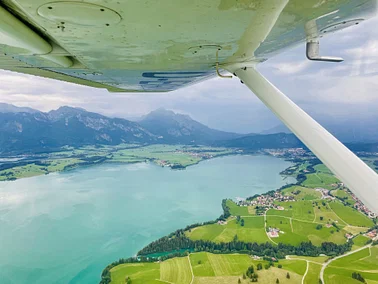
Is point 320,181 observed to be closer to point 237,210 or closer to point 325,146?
point 237,210

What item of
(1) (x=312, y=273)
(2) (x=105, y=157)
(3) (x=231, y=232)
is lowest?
(1) (x=312, y=273)

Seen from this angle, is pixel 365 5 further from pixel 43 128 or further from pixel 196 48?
pixel 43 128

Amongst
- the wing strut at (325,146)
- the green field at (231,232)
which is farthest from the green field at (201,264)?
the wing strut at (325,146)

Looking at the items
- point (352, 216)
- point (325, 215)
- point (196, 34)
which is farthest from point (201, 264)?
point (196, 34)

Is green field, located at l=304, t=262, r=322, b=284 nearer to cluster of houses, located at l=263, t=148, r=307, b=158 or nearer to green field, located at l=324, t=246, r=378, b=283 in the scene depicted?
green field, located at l=324, t=246, r=378, b=283

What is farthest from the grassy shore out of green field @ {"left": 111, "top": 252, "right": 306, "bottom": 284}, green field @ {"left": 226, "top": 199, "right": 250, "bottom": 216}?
green field @ {"left": 111, "top": 252, "right": 306, "bottom": 284}

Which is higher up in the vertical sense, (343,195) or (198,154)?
(198,154)

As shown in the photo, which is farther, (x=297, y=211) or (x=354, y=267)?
(x=297, y=211)

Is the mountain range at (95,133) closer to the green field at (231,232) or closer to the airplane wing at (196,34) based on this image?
the green field at (231,232)
